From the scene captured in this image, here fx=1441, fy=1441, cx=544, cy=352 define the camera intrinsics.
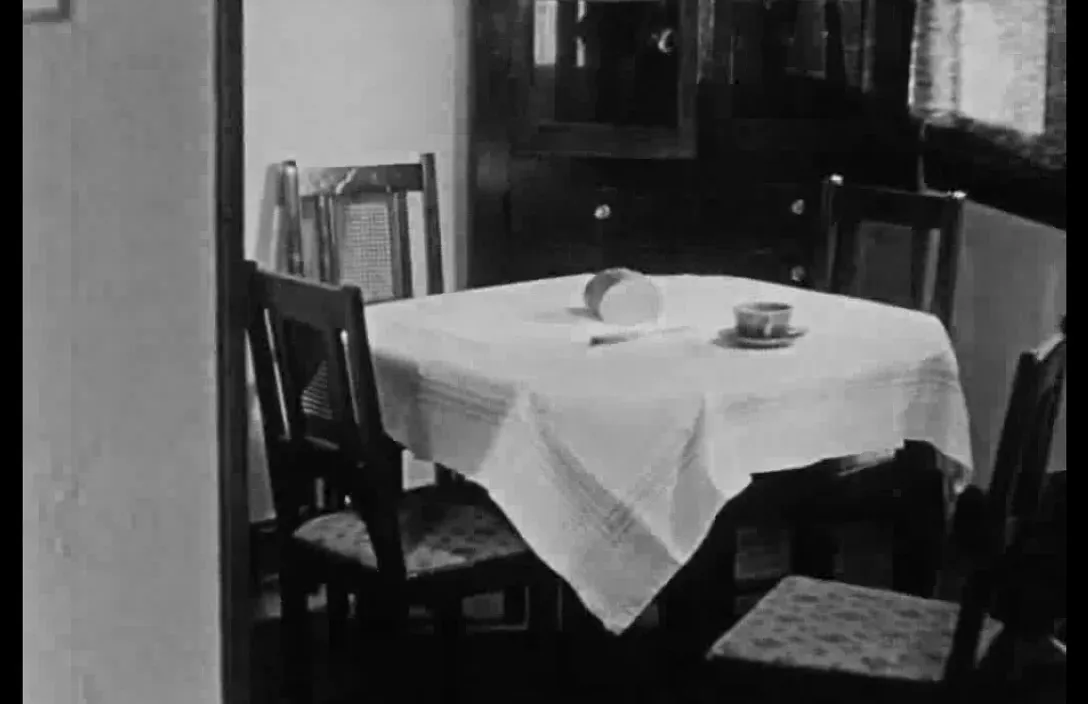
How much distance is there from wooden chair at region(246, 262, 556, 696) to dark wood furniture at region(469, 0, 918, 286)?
13.2 inches

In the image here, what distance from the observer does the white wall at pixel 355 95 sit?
1.79 metres

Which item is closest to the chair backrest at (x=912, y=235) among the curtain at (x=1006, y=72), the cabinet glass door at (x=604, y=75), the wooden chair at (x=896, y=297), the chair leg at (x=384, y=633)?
the wooden chair at (x=896, y=297)

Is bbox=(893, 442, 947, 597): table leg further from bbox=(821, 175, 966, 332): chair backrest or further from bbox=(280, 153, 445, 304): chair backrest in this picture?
bbox=(280, 153, 445, 304): chair backrest

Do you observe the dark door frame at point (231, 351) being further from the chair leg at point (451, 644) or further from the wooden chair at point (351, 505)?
the chair leg at point (451, 644)

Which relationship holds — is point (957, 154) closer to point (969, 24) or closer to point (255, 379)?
point (969, 24)

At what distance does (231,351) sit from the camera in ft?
4.75

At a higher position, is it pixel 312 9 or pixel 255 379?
pixel 312 9

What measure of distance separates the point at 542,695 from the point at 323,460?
473 millimetres

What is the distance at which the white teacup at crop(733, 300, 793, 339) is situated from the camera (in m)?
2.18

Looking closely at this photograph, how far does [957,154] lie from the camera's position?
148cm

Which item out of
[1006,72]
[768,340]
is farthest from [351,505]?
[1006,72]

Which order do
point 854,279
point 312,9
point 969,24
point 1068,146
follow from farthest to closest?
point 854,279 → point 312,9 → point 969,24 → point 1068,146

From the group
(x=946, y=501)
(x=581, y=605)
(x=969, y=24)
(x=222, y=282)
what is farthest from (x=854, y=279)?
(x=222, y=282)

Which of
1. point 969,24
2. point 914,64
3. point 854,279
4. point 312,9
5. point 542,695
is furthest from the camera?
point 854,279
